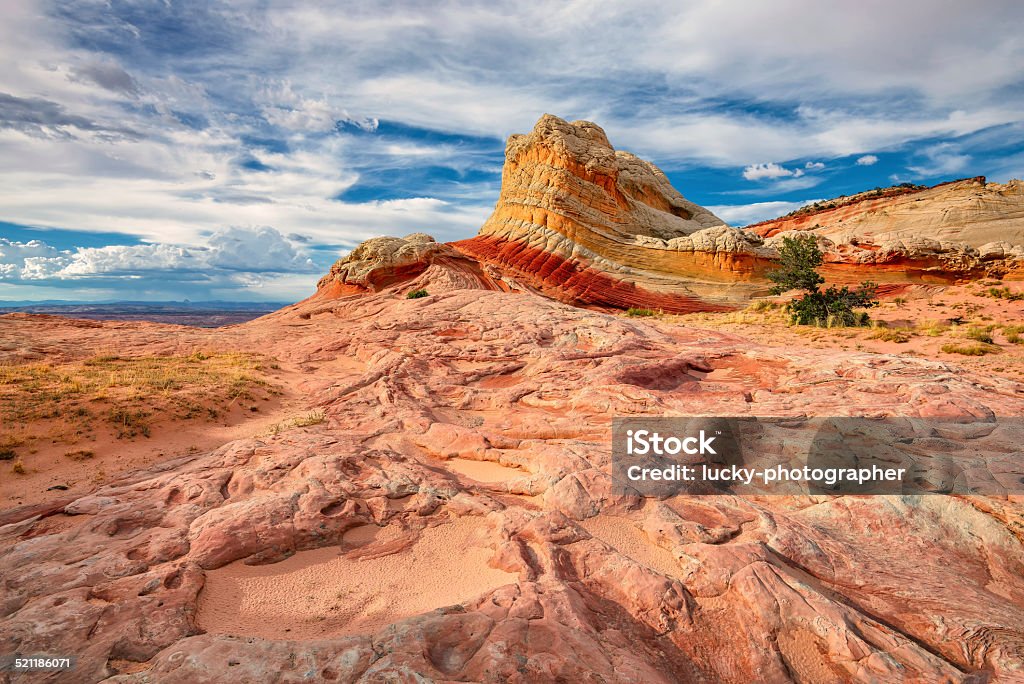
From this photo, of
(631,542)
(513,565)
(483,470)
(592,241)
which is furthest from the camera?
(592,241)

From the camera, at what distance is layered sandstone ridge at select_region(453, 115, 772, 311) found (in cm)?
3541

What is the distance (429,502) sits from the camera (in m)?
7.12

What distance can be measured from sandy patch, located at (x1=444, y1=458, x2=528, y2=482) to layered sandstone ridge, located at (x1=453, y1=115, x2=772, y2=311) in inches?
1022

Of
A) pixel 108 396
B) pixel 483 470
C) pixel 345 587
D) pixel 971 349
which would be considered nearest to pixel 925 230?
pixel 971 349

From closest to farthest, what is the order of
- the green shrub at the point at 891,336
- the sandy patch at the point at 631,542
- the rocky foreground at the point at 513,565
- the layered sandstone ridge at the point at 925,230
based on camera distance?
the rocky foreground at the point at 513,565
the sandy patch at the point at 631,542
the green shrub at the point at 891,336
the layered sandstone ridge at the point at 925,230

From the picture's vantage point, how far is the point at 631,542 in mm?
6336

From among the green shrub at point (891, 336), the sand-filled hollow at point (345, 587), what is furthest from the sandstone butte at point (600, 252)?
the sand-filled hollow at point (345, 587)

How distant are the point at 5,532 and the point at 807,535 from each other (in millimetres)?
10586

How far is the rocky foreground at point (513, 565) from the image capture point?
4172 mm

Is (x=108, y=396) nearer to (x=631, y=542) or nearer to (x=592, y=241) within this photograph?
(x=631, y=542)

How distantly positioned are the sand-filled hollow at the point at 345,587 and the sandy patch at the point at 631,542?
4.91 feet

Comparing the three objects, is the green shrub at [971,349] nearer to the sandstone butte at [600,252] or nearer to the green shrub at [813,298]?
the green shrub at [813,298]

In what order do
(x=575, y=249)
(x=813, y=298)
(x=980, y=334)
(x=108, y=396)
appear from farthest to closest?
(x=575, y=249), (x=813, y=298), (x=980, y=334), (x=108, y=396)

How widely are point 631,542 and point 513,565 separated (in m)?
1.69
